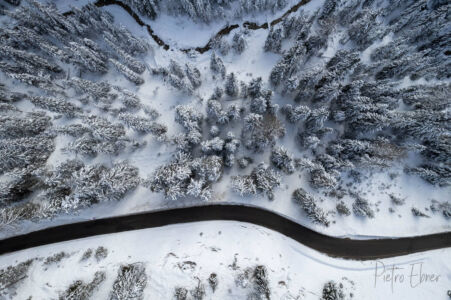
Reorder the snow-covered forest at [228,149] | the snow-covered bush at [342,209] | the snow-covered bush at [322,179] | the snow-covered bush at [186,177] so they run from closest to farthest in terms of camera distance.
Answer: the snow-covered bush at [186,177], the snow-covered forest at [228,149], the snow-covered bush at [322,179], the snow-covered bush at [342,209]

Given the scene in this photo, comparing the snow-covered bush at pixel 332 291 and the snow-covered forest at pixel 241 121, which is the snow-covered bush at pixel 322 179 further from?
the snow-covered bush at pixel 332 291

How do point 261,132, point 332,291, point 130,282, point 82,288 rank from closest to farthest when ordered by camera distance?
1. point 130,282
2. point 82,288
3. point 332,291
4. point 261,132

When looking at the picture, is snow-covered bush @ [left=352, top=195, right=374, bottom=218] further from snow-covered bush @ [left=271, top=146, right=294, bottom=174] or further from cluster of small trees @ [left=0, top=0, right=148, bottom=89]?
cluster of small trees @ [left=0, top=0, right=148, bottom=89]

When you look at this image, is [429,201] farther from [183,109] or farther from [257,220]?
[183,109]
